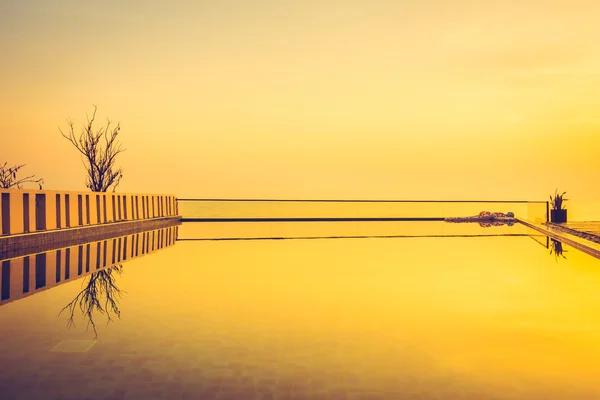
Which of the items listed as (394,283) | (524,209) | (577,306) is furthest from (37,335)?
(524,209)

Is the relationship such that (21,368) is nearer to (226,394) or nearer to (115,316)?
(226,394)

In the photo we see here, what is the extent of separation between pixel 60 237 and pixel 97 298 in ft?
29.0

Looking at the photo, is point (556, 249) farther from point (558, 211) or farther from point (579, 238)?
point (558, 211)

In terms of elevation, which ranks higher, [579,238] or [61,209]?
[61,209]

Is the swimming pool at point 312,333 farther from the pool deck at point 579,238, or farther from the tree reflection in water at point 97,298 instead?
the pool deck at point 579,238

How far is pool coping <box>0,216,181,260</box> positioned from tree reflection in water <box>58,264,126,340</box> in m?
3.85

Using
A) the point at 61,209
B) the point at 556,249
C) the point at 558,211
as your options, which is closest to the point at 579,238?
the point at 556,249

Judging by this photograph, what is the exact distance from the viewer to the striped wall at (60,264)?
9305mm

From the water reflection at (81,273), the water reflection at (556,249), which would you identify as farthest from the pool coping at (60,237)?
the water reflection at (556,249)

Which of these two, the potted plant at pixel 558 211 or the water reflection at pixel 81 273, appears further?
the potted plant at pixel 558 211

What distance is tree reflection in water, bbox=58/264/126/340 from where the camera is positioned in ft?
23.7

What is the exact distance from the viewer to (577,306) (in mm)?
7789

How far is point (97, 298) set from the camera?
8.32m

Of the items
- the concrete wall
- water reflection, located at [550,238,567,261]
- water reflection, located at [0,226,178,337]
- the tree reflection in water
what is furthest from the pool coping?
water reflection, located at [550,238,567,261]
